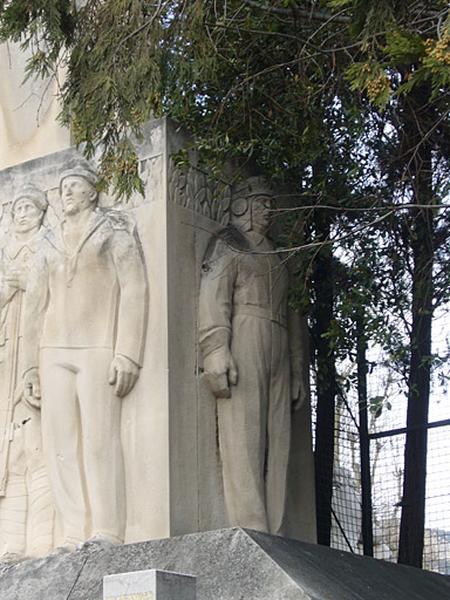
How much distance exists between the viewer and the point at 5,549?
41.0ft

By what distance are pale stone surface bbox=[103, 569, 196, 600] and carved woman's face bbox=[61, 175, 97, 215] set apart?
4857 millimetres

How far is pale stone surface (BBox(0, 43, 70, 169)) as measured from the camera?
13.4 m

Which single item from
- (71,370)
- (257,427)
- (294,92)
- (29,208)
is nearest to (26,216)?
(29,208)

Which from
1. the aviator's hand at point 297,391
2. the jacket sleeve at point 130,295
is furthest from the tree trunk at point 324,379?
the jacket sleeve at point 130,295

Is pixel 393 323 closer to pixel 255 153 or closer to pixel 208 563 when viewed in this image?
pixel 255 153

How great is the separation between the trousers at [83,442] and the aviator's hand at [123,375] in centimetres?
9

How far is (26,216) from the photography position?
13.2 m

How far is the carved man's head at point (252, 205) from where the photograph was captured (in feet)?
43.3

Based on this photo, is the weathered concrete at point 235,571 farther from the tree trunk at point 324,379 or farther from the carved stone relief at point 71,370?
the tree trunk at point 324,379

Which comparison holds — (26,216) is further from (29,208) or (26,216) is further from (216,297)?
(216,297)

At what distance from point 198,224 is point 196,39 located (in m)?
2.18

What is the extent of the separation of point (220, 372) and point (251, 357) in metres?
0.44

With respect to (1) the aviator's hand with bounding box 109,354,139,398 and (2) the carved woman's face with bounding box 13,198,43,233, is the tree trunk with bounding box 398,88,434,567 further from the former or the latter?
(2) the carved woman's face with bounding box 13,198,43,233

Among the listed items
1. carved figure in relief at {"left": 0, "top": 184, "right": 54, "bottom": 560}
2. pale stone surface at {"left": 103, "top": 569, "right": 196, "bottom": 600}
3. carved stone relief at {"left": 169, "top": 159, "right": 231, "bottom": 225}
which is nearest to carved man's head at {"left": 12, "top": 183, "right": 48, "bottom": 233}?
carved figure in relief at {"left": 0, "top": 184, "right": 54, "bottom": 560}
